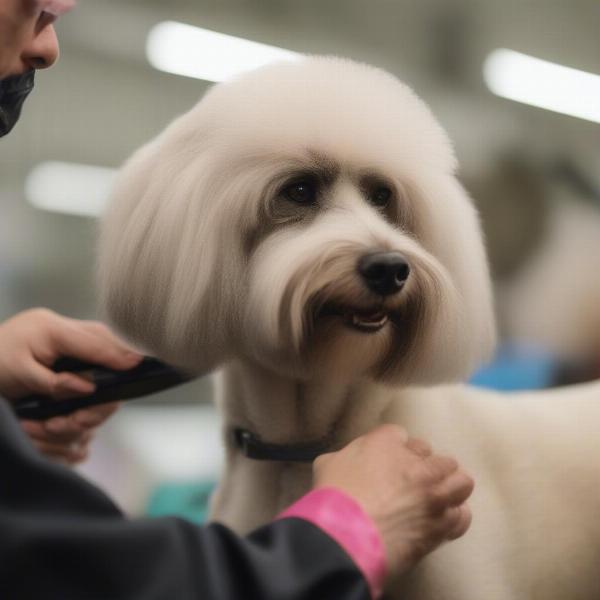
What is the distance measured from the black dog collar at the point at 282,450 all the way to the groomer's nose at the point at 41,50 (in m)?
0.52

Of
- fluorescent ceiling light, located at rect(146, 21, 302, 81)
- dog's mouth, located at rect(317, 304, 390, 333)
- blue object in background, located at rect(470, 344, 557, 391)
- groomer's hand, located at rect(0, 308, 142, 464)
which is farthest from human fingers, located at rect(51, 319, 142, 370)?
blue object in background, located at rect(470, 344, 557, 391)

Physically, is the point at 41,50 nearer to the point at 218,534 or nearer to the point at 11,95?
the point at 11,95

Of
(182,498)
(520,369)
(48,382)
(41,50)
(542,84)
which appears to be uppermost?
(542,84)

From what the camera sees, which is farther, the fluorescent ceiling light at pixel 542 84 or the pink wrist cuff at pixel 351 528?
the fluorescent ceiling light at pixel 542 84

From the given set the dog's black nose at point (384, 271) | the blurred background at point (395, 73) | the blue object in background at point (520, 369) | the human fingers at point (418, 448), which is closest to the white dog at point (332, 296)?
the dog's black nose at point (384, 271)

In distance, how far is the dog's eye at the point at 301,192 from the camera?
2.97ft

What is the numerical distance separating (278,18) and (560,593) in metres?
1.33

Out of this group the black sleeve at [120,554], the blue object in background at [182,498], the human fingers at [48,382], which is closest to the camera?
the black sleeve at [120,554]

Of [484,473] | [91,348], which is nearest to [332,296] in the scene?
[484,473]

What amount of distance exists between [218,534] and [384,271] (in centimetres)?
33

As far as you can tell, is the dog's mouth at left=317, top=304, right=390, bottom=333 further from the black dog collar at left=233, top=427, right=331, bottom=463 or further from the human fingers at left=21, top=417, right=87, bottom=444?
the human fingers at left=21, top=417, right=87, bottom=444

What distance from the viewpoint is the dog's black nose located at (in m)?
0.77

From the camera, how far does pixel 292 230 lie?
90 cm

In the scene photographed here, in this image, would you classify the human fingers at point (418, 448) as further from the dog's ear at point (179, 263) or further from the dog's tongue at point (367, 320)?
the dog's ear at point (179, 263)
